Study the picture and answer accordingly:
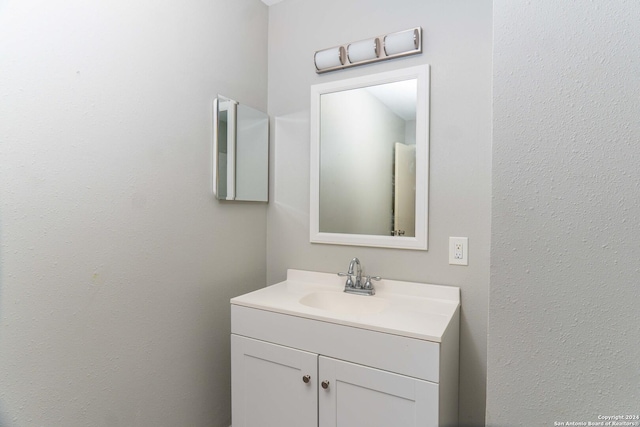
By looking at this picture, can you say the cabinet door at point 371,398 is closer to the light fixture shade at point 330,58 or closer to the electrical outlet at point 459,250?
the electrical outlet at point 459,250

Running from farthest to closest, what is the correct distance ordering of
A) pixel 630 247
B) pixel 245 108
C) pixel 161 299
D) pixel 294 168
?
1. pixel 294 168
2. pixel 245 108
3. pixel 161 299
4. pixel 630 247

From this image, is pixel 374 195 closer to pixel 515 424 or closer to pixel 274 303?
pixel 274 303

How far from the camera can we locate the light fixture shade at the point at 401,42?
5.16 feet

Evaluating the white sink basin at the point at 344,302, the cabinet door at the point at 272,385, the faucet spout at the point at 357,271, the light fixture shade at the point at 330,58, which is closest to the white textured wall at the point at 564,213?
the cabinet door at the point at 272,385

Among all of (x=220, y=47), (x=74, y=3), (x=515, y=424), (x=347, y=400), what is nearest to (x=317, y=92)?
(x=220, y=47)

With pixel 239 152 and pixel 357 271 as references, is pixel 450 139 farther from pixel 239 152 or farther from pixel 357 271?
pixel 239 152

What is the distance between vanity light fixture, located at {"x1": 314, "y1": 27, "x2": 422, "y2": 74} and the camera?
1584 mm

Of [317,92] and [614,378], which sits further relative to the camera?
[317,92]

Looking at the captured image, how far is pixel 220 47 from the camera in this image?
1677 millimetres

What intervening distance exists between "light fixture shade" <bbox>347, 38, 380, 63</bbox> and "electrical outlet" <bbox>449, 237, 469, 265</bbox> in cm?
97

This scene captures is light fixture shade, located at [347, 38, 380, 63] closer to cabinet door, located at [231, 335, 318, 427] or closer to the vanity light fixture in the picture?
the vanity light fixture

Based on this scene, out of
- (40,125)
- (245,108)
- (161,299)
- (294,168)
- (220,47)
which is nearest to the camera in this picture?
(40,125)

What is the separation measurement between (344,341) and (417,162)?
34.8 inches

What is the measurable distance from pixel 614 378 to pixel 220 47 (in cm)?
186
